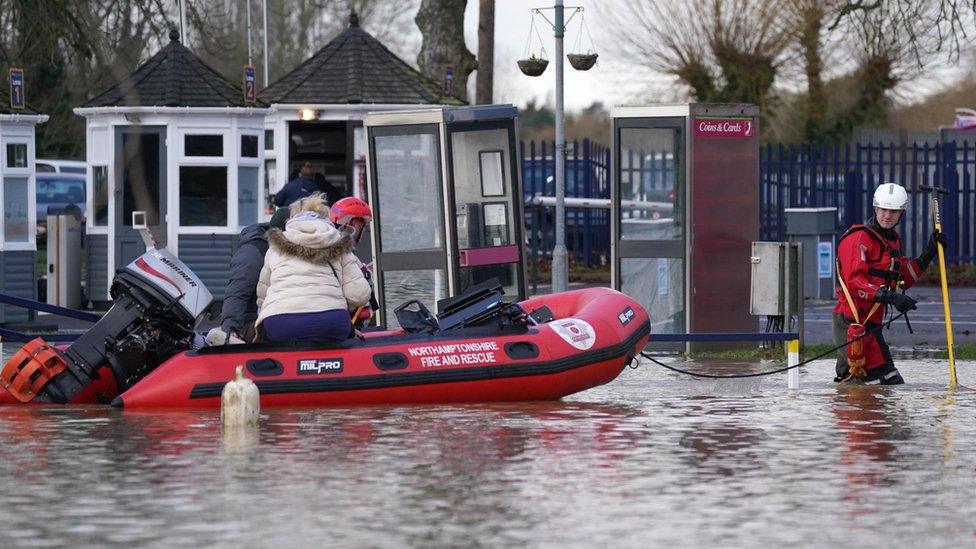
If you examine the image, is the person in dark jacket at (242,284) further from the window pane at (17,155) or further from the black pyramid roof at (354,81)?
the black pyramid roof at (354,81)

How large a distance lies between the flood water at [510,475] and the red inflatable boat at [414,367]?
213 mm

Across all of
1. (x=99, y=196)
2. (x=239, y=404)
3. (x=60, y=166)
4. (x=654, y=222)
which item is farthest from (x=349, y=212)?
(x=60, y=166)

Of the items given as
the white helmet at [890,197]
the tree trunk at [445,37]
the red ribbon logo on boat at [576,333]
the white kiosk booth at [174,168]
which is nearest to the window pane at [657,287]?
the white helmet at [890,197]

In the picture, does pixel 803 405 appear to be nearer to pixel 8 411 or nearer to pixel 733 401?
pixel 733 401

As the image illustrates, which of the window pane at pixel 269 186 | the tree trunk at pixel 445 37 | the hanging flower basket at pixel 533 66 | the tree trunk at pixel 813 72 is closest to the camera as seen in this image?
the hanging flower basket at pixel 533 66

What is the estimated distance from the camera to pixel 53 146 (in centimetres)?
4794

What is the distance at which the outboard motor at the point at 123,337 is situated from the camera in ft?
41.4

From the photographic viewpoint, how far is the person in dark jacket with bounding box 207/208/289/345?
1286 centimetres

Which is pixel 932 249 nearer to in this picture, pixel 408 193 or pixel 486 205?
pixel 486 205

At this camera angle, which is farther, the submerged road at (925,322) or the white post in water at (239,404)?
the submerged road at (925,322)

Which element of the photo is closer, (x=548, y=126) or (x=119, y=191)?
(x=119, y=191)

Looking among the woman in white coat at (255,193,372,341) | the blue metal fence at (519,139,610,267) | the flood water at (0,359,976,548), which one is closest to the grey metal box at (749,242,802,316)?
the flood water at (0,359,976,548)

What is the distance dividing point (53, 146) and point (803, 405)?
3709 cm

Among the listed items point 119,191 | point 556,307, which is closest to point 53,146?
point 119,191
